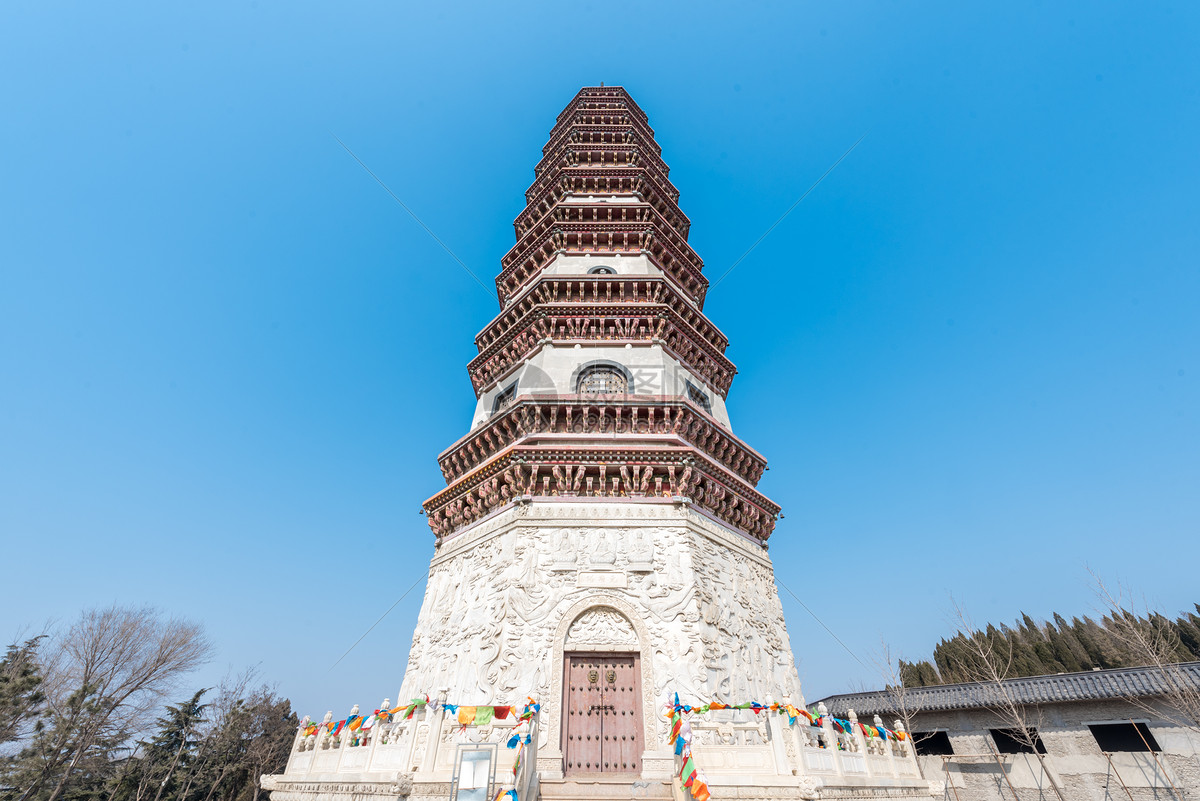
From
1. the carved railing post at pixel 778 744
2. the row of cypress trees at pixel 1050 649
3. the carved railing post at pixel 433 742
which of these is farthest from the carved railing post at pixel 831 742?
the row of cypress trees at pixel 1050 649

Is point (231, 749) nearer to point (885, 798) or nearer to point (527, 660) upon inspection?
point (527, 660)

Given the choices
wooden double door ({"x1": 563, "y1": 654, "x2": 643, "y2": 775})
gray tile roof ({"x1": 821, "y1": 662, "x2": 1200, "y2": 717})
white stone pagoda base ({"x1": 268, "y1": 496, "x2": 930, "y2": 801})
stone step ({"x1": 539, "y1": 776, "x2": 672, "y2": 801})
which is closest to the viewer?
white stone pagoda base ({"x1": 268, "y1": 496, "x2": 930, "y2": 801})

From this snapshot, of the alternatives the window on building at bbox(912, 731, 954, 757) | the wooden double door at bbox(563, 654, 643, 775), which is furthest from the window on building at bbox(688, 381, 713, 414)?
the window on building at bbox(912, 731, 954, 757)

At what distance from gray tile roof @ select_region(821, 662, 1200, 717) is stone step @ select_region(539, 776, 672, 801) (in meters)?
19.2

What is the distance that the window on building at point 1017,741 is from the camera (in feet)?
64.5

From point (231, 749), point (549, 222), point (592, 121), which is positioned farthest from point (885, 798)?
point (231, 749)

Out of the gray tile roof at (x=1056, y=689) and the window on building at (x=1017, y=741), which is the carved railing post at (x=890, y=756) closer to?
the window on building at (x=1017, y=741)

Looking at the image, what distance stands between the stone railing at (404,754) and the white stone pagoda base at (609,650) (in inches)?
1.4

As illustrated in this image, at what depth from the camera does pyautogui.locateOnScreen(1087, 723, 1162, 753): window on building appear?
691 inches

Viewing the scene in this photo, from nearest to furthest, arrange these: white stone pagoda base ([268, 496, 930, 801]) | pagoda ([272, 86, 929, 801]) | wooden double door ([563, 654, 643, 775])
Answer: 1. white stone pagoda base ([268, 496, 930, 801])
2. pagoda ([272, 86, 929, 801])
3. wooden double door ([563, 654, 643, 775])

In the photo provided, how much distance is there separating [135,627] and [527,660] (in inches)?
1293

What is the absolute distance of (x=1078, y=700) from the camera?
19.2 meters

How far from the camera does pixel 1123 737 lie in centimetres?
1830

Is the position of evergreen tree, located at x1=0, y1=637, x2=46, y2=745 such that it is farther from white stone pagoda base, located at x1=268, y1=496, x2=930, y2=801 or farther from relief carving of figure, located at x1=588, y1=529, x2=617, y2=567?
relief carving of figure, located at x1=588, y1=529, x2=617, y2=567
